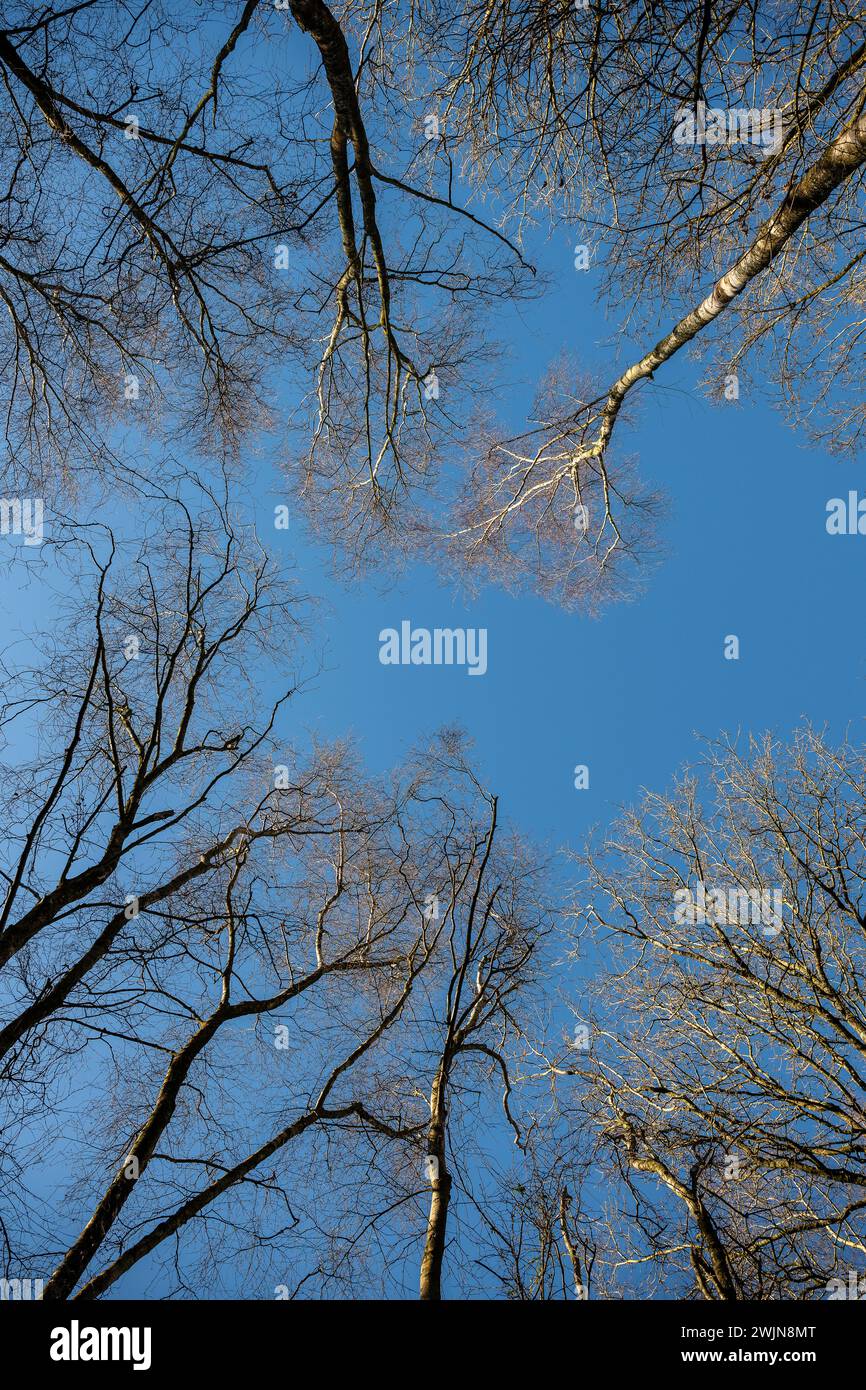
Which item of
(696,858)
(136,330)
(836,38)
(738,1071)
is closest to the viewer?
(836,38)

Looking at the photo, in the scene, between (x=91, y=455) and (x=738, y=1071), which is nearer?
(x=91, y=455)

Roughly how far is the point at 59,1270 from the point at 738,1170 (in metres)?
5.87

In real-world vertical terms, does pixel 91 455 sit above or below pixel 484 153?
below

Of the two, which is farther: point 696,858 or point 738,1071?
point 696,858

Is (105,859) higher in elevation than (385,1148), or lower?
higher

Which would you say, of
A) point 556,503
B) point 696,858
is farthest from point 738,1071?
point 556,503

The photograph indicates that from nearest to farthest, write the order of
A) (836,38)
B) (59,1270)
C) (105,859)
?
(836,38) < (59,1270) < (105,859)

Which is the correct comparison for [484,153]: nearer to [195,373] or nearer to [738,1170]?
[195,373]

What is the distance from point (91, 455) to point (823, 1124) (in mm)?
9301

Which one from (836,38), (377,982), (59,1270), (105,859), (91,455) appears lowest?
(59,1270)

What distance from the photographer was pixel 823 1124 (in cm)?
805

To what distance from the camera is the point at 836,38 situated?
4.73 m

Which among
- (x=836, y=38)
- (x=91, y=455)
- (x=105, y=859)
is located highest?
(x=836, y=38)

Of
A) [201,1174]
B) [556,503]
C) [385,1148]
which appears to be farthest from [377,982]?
→ [556,503]
